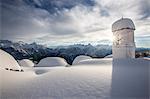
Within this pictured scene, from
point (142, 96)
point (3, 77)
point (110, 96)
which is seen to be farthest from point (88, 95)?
point (3, 77)

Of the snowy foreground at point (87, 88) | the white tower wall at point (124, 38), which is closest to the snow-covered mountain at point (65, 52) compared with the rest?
the white tower wall at point (124, 38)

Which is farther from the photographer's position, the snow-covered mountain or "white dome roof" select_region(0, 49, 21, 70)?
the snow-covered mountain

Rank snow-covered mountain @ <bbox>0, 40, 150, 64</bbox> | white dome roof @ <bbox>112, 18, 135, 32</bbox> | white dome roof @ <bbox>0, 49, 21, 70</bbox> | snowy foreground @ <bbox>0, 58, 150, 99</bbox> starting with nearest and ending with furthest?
snowy foreground @ <bbox>0, 58, 150, 99</bbox> → white dome roof @ <bbox>0, 49, 21, 70</bbox> → white dome roof @ <bbox>112, 18, 135, 32</bbox> → snow-covered mountain @ <bbox>0, 40, 150, 64</bbox>

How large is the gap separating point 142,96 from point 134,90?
0.30 meters

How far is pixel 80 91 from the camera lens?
4492 mm

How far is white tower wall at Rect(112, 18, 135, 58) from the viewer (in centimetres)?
1387

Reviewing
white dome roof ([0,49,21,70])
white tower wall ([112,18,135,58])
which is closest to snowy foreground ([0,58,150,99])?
white dome roof ([0,49,21,70])

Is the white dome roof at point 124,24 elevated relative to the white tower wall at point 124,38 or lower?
elevated

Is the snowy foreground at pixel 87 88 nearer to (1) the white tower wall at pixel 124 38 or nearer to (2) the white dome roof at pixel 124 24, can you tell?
(1) the white tower wall at pixel 124 38

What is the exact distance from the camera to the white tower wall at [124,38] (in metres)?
13.9

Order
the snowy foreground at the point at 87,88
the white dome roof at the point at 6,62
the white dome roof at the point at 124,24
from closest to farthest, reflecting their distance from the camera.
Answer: the snowy foreground at the point at 87,88, the white dome roof at the point at 6,62, the white dome roof at the point at 124,24

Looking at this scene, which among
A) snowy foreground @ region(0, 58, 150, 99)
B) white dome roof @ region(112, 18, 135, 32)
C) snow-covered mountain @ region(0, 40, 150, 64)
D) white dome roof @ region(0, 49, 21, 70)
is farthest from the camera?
snow-covered mountain @ region(0, 40, 150, 64)

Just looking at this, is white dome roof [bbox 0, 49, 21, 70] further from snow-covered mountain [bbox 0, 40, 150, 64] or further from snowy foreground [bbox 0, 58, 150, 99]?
snow-covered mountain [bbox 0, 40, 150, 64]

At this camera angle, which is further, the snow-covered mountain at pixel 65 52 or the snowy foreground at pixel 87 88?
the snow-covered mountain at pixel 65 52
